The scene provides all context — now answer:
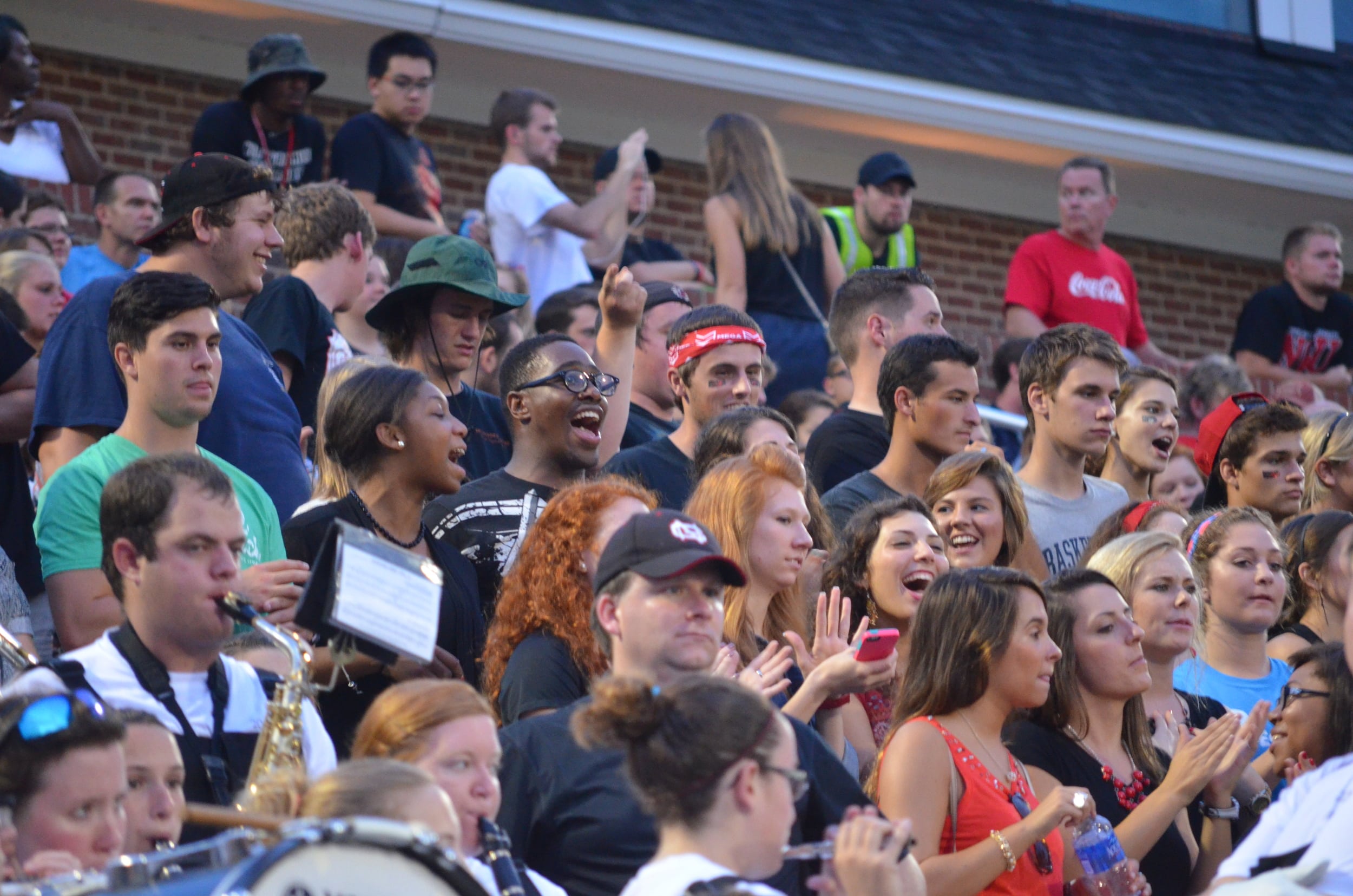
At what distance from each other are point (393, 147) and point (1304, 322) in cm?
590

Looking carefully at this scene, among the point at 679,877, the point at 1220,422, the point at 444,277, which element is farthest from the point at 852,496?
the point at 679,877

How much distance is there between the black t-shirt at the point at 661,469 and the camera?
6484 millimetres

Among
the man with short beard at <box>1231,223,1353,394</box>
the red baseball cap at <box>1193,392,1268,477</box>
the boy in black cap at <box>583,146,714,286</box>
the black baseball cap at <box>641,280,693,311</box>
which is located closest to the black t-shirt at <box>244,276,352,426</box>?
the black baseball cap at <box>641,280,693,311</box>

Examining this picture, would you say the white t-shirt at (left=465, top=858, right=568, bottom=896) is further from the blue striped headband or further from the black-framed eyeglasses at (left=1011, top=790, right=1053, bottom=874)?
the blue striped headband

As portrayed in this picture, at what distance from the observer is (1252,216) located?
14.6 meters

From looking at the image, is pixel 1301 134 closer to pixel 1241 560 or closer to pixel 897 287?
pixel 897 287

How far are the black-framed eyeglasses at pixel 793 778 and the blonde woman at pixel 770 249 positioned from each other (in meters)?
5.64

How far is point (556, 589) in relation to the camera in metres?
4.98

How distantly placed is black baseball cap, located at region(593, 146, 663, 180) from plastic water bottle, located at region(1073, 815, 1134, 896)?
6.14m

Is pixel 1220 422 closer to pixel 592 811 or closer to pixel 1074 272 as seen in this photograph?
pixel 1074 272

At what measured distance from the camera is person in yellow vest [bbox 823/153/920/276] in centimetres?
1020

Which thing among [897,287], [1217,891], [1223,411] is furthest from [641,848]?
[1223,411]

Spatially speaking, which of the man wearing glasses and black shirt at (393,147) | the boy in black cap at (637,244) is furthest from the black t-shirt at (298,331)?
the boy in black cap at (637,244)

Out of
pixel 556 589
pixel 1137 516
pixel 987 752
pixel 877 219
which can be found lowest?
pixel 987 752
